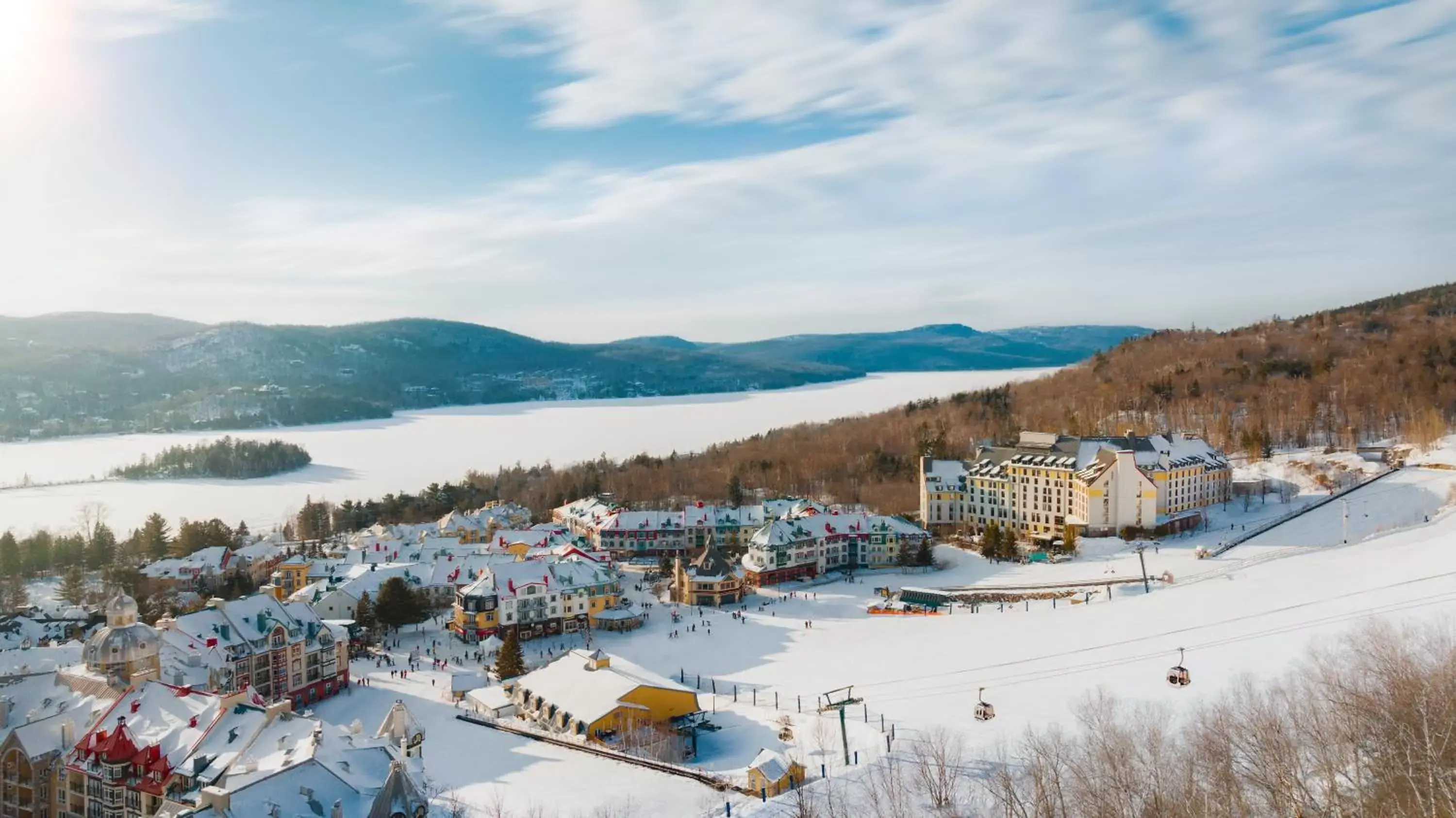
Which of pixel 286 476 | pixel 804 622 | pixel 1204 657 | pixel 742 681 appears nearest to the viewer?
pixel 1204 657

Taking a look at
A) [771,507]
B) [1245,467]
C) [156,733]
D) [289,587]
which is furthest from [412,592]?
[1245,467]

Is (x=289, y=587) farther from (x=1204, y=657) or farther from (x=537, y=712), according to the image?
(x=1204, y=657)

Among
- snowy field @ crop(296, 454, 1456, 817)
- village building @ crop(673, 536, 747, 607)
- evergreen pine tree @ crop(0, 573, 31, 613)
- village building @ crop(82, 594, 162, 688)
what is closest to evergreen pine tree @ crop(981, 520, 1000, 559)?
snowy field @ crop(296, 454, 1456, 817)

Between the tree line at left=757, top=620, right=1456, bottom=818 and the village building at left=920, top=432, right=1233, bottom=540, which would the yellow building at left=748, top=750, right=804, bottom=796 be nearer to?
the tree line at left=757, top=620, right=1456, bottom=818

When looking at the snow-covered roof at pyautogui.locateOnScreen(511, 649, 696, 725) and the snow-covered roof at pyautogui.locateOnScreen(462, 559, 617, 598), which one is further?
the snow-covered roof at pyautogui.locateOnScreen(462, 559, 617, 598)

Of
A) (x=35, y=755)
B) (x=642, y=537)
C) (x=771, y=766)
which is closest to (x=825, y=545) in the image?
(x=642, y=537)

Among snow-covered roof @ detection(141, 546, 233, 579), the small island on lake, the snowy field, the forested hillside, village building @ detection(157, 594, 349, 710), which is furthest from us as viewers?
the small island on lake
